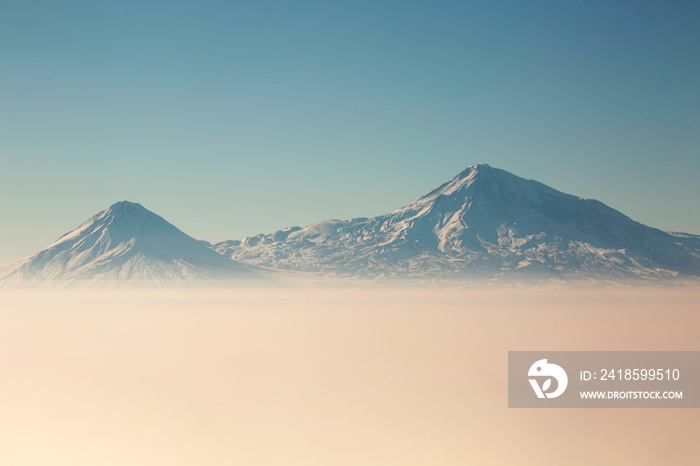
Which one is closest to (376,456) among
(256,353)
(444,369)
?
(444,369)

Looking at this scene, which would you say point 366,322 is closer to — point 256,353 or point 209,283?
point 256,353

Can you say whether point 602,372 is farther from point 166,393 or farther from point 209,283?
point 209,283

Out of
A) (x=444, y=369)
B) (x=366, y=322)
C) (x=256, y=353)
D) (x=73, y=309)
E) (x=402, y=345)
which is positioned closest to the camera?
(x=444, y=369)

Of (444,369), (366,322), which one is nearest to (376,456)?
(444,369)

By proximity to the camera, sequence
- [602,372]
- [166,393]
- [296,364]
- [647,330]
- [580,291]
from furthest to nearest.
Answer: [580,291], [647,330], [296,364], [602,372], [166,393]

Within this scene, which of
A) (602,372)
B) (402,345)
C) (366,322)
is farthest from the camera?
(366,322)

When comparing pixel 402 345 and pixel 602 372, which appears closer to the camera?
pixel 602 372

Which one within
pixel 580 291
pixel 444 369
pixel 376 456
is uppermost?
pixel 580 291

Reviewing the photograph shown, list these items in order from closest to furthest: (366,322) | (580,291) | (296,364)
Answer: (296,364), (366,322), (580,291)

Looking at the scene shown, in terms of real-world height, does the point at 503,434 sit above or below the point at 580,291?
below
